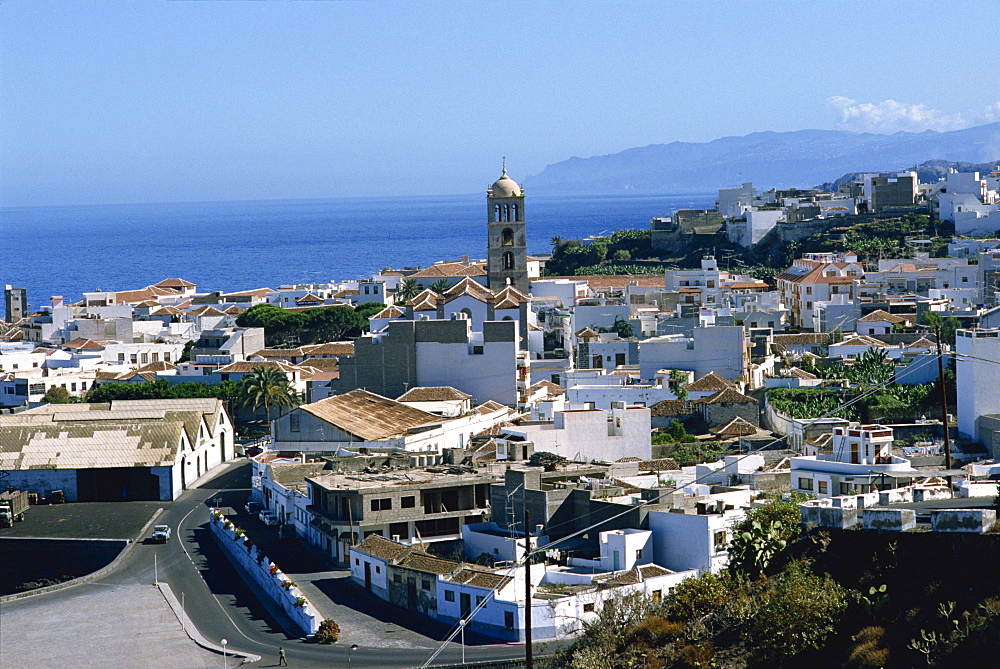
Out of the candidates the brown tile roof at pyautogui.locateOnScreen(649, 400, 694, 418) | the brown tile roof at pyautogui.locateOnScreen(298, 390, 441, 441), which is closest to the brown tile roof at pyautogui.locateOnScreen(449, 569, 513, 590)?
the brown tile roof at pyautogui.locateOnScreen(298, 390, 441, 441)

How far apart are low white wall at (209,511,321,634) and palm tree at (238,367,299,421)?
12628 mm

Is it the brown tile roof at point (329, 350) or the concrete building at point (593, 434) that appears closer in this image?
the concrete building at point (593, 434)

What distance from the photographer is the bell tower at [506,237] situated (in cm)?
5809

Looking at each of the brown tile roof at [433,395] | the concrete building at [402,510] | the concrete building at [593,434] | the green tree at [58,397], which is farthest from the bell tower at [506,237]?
the concrete building at [402,510]

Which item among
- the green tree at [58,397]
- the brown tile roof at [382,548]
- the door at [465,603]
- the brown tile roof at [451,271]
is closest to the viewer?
the door at [465,603]

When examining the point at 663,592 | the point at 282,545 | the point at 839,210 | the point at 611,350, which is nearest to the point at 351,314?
the point at 611,350

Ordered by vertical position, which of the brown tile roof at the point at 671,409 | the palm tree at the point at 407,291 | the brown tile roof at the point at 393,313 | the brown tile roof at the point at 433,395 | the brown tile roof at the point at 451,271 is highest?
the brown tile roof at the point at 451,271

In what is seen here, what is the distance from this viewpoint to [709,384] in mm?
42438

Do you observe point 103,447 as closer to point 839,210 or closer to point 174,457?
point 174,457

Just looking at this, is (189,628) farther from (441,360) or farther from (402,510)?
(441,360)

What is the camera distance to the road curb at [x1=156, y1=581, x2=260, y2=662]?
2335 centimetres

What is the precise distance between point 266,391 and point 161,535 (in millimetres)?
14174

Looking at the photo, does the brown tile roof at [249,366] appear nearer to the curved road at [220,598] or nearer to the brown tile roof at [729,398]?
the curved road at [220,598]

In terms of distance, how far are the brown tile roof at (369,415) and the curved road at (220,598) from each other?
9.96 feet
